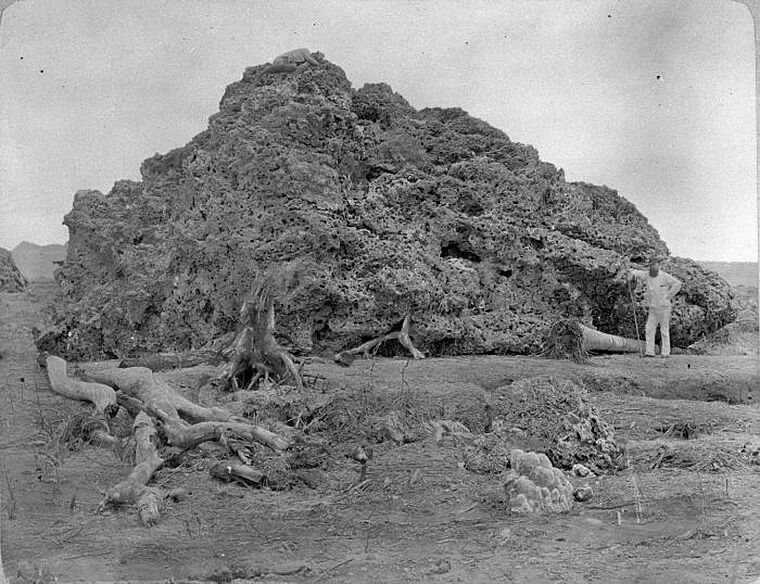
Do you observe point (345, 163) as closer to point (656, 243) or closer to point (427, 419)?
point (427, 419)

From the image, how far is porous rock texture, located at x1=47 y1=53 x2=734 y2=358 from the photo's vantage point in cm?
475

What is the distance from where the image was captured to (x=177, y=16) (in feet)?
14.8

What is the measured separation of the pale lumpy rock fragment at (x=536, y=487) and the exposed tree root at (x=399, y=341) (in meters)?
1.10

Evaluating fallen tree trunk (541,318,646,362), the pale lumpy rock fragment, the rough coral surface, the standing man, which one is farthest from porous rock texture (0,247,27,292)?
the standing man

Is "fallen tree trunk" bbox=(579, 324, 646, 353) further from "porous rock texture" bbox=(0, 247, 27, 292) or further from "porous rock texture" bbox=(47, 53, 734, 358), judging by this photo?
"porous rock texture" bbox=(0, 247, 27, 292)

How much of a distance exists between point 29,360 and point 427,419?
7.53 ft

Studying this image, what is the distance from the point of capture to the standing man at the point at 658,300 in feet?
16.4

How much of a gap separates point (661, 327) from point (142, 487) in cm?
311

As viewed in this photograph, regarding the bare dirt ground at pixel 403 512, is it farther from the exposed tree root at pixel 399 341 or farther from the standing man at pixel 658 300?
the standing man at pixel 658 300

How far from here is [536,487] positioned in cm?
377

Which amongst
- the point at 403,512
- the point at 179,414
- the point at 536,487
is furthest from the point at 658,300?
the point at 179,414

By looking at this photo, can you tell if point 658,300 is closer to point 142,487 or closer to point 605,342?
point 605,342

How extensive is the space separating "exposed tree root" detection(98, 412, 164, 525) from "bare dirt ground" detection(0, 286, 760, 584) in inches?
2.0

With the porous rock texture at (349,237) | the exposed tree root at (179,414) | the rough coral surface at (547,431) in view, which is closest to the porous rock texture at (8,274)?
the porous rock texture at (349,237)
